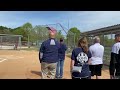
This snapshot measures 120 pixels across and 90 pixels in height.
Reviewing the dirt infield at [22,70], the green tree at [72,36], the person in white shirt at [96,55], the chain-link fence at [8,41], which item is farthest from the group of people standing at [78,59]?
the chain-link fence at [8,41]

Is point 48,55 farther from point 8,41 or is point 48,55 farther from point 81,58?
point 8,41

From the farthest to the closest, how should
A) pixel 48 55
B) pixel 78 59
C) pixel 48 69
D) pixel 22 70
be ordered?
1. pixel 22 70
2. pixel 48 69
3. pixel 48 55
4. pixel 78 59

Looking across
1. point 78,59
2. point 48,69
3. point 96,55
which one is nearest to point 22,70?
point 96,55

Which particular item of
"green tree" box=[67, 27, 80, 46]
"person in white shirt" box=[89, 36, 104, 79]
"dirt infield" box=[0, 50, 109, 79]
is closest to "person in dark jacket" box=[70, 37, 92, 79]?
"dirt infield" box=[0, 50, 109, 79]

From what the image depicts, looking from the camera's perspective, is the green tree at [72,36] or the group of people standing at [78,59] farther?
the green tree at [72,36]

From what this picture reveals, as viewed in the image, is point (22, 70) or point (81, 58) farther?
point (22, 70)

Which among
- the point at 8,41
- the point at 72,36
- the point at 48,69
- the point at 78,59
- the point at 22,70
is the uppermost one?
the point at 72,36

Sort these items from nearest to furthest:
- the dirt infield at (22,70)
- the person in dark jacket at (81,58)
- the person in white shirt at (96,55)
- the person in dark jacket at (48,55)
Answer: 1. the person in dark jacket at (81,58)
2. the person in dark jacket at (48,55)
3. the person in white shirt at (96,55)
4. the dirt infield at (22,70)

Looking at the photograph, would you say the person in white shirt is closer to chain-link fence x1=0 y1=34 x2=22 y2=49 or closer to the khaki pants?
the khaki pants

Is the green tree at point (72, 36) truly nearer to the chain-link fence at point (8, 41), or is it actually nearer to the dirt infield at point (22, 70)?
the dirt infield at point (22, 70)

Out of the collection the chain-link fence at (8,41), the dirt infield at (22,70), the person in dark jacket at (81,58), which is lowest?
the dirt infield at (22,70)

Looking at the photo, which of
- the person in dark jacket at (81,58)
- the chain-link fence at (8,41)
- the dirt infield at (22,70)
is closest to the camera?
the person in dark jacket at (81,58)

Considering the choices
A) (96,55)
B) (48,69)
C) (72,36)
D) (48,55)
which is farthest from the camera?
(72,36)
